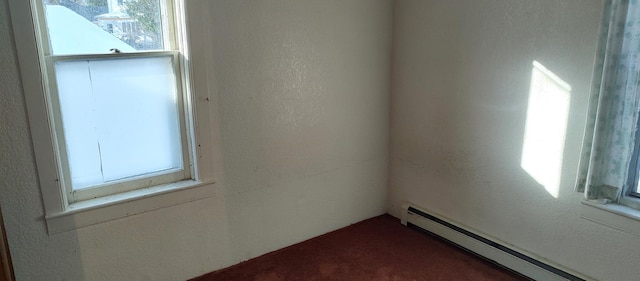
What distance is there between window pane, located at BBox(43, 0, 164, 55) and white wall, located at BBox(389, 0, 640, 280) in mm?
1656

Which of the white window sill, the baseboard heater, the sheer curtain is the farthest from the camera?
the baseboard heater

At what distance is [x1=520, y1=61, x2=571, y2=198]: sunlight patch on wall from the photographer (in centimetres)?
214

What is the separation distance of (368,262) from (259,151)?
38.4 inches

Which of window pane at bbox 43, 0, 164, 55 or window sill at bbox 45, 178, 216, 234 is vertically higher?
window pane at bbox 43, 0, 164, 55

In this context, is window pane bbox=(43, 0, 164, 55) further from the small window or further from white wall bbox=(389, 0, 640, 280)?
white wall bbox=(389, 0, 640, 280)

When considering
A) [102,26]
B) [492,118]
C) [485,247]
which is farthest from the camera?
[485,247]

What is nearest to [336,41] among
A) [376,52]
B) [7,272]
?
[376,52]

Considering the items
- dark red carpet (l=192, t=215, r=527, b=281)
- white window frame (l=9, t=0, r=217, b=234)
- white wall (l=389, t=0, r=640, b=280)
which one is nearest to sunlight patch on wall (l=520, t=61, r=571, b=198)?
white wall (l=389, t=0, r=640, b=280)

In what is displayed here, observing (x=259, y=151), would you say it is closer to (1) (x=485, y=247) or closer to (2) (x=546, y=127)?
(1) (x=485, y=247)

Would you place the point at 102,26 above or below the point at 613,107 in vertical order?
above

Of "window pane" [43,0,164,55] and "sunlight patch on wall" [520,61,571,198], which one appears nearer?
"window pane" [43,0,164,55]

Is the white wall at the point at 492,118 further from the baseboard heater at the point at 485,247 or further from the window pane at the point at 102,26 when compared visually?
the window pane at the point at 102,26

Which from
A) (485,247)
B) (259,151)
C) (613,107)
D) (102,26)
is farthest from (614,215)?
(102,26)

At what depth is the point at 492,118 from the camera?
8.10 feet
